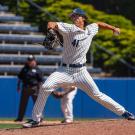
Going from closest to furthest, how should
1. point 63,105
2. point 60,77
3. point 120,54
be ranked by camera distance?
1. point 60,77
2. point 63,105
3. point 120,54

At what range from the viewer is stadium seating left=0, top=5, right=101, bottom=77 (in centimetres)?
2022

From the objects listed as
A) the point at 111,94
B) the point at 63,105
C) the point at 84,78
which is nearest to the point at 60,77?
the point at 84,78

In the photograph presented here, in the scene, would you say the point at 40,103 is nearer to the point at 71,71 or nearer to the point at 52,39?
the point at 71,71

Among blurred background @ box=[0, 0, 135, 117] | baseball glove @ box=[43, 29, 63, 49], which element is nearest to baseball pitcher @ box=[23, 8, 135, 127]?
baseball glove @ box=[43, 29, 63, 49]

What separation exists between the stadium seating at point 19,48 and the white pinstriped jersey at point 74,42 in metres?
9.70

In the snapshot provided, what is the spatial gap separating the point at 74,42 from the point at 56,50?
11.1m

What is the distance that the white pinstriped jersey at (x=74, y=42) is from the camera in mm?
10055

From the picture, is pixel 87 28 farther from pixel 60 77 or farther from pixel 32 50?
pixel 32 50

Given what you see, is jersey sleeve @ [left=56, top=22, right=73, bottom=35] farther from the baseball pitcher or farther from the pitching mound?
the pitching mound

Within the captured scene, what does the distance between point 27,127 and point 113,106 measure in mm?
1355

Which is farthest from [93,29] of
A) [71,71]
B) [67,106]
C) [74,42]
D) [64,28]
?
[67,106]

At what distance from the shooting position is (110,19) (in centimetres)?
2450

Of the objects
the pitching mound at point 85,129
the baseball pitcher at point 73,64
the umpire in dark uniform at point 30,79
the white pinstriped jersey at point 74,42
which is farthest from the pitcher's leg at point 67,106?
the white pinstriped jersey at point 74,42

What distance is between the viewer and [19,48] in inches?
812
